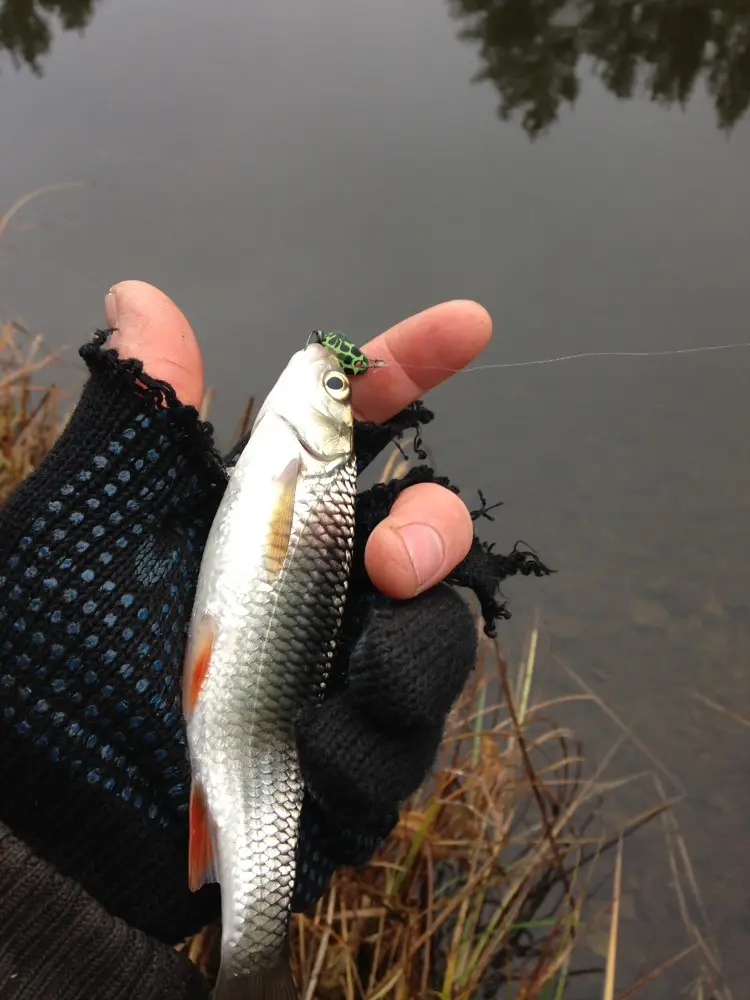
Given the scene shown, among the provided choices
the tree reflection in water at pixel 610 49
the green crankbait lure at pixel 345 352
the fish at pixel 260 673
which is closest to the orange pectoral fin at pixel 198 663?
the fish at pixel 260 673

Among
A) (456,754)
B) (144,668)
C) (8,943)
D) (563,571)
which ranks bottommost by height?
(563,571)

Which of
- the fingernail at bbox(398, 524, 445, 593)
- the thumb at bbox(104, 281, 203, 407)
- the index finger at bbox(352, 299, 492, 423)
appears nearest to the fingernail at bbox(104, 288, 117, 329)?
the thumb at bbox(104, 281, 203, 407)

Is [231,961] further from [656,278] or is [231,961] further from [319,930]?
[656,278]

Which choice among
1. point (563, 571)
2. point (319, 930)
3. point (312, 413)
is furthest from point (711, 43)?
point (319, 930)

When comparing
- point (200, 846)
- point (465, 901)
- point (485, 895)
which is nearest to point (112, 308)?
point (200, 846)

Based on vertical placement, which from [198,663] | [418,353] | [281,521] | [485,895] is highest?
[418,353]

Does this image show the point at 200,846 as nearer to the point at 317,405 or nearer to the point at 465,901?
the point at 317,405

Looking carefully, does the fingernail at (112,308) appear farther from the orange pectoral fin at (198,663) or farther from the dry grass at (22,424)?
the dry grass at (22,424)
